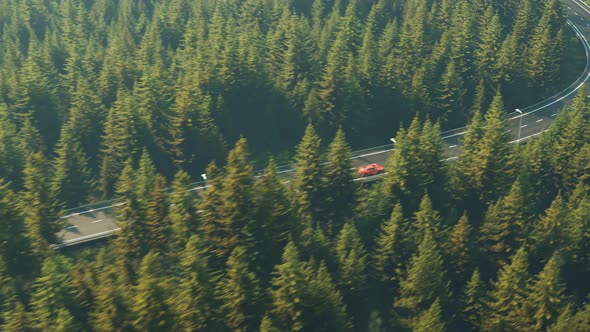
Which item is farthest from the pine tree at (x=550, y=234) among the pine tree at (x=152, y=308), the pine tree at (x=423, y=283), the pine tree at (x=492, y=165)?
the pine tree at (x=152, y=308)

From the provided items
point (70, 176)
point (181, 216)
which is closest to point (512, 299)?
point (181, 216)

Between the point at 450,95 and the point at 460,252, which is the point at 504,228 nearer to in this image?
the point at 460,252

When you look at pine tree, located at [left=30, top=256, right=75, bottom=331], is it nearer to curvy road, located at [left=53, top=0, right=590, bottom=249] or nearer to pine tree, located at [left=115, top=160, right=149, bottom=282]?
pine tree, located at [left=115, top=160, right=149, bottom=282]

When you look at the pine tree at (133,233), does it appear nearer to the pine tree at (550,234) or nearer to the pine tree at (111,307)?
the pine tree at (111,307)

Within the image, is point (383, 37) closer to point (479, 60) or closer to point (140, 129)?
point (479, 60)

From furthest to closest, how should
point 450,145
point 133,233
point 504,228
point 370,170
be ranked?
point 450,145
point 370,170
point 504,228
point 133,233

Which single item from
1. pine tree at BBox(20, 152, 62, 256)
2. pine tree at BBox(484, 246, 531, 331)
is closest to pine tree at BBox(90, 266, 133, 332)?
pine tree at BBox(20, 152, 62, 256)
